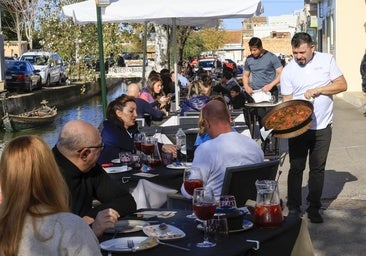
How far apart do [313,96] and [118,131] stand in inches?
77.0

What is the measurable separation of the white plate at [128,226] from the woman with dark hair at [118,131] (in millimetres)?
2611

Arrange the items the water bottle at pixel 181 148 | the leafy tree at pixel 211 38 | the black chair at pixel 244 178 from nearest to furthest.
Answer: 1. the black chair at pixel 244 178
2. the water bottle at pixel 181 148
3. the leafy tree at pixel 211 38

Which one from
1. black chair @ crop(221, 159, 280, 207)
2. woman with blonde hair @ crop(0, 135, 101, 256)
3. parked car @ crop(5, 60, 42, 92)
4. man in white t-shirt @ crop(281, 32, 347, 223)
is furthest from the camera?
parked car @ crop(5, 60, 42, 92)

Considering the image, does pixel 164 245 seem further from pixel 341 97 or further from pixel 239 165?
pixel 341 97

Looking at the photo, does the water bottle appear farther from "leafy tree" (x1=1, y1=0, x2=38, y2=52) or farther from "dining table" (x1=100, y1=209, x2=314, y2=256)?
"leafy tree" (x1=1, y1=0, x2=38, y2=52)

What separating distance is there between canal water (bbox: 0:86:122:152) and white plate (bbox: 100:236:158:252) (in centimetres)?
1754

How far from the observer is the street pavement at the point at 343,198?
6.37 m

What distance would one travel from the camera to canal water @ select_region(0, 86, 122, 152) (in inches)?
939

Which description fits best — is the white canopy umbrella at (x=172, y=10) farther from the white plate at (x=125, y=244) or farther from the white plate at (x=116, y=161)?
the white plate at (x=125, y=244)

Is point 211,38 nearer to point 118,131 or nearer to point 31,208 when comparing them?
point 118,131

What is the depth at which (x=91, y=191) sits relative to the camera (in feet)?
15.0

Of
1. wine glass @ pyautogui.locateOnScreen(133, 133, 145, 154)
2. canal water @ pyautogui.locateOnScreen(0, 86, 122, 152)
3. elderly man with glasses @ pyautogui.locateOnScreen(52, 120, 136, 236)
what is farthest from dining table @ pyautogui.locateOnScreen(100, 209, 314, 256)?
canal water @ pyautogui.locateOnScreen(0, 86, 122, 152)

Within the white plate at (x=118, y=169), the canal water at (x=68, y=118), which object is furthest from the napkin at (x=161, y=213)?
the canal water at (x=68, y=118)

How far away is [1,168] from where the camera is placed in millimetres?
2814
